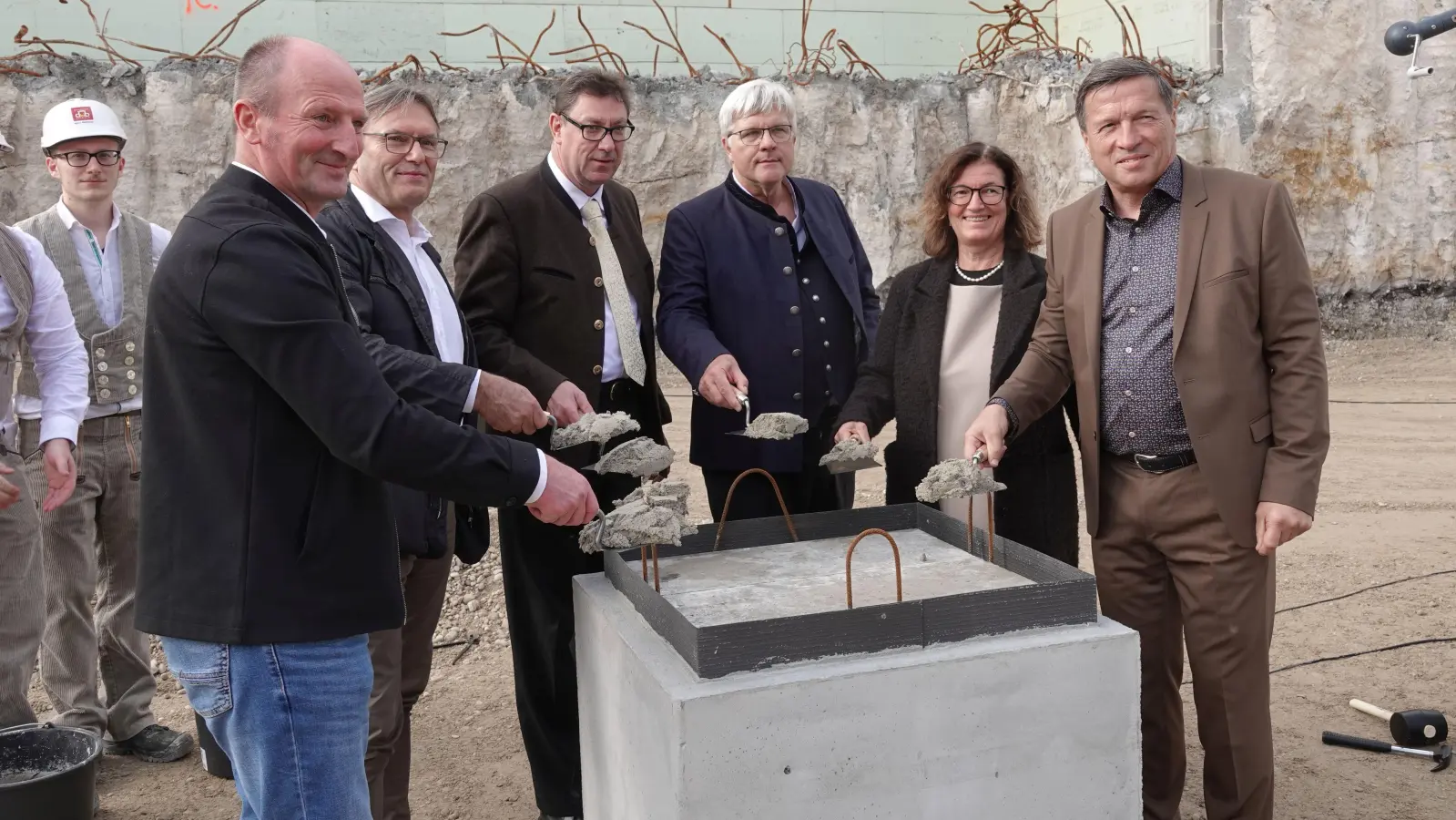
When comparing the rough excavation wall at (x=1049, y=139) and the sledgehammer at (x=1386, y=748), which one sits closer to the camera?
the sledgehammer at (x=1386, y=748)

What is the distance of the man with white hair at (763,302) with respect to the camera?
3.69m

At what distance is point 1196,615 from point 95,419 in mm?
3354

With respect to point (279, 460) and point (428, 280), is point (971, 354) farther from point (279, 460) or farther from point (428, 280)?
point (279, 460)

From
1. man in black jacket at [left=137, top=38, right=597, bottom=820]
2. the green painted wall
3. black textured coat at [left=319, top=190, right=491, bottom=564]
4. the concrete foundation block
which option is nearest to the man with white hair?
black textured coat at [left=319, top=190, right=491, bottom=564]

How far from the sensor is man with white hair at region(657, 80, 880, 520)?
3.69 meters

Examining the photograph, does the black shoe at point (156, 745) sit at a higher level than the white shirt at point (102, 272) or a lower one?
lower

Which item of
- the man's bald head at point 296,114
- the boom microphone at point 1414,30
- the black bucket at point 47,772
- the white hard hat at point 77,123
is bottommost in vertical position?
the black bucket at point 47,772

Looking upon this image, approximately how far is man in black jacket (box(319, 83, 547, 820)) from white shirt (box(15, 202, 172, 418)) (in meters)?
1.28

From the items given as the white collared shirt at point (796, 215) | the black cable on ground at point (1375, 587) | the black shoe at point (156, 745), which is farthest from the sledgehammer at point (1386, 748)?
the black shoe at point (156, 745)

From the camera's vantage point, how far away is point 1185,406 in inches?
117

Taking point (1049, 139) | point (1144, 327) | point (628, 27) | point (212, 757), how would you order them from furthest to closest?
point (628, 27), point (1049, 139), point (212, 757), point (1144, 327)

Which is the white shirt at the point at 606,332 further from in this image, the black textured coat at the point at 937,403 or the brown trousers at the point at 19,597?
the brown trousers at the point at 19,597

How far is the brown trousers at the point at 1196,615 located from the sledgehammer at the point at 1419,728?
1035mm

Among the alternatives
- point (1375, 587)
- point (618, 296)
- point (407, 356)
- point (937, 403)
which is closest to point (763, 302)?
point (618, 296)
